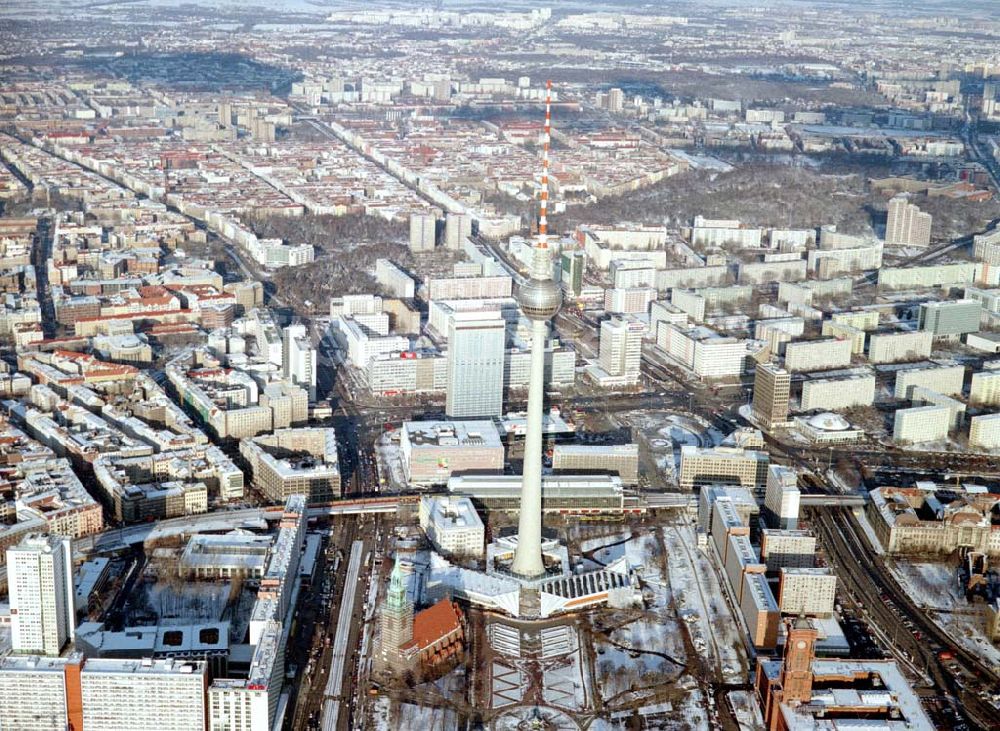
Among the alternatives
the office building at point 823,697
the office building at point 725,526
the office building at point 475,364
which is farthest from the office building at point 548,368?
the office building at point 823,697

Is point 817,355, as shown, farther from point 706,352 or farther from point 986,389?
point 986,389

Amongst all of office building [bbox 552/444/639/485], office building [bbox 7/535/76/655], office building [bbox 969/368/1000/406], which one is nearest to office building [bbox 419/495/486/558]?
office building [bbox 552/444/639/485]

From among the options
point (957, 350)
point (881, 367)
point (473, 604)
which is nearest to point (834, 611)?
point (473, 604)

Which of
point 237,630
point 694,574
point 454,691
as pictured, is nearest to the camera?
point 454,691

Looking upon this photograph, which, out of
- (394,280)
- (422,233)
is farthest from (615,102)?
(394,280)

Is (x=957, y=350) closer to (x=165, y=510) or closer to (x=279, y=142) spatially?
(x=165, y=510)

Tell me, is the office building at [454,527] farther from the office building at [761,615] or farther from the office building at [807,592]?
the office building at [807,592]
